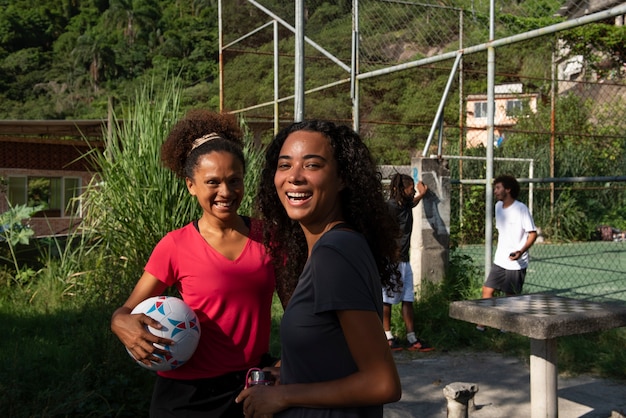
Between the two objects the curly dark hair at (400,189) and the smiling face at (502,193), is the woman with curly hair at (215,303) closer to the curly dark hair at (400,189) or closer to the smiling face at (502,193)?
the curly dark hair at (400,189)

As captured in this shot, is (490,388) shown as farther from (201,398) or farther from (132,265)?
(132,265)

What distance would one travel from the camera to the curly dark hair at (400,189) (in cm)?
651

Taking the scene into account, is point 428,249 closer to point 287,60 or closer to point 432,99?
point 287,60

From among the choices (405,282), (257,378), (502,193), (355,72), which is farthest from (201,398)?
(355,72)

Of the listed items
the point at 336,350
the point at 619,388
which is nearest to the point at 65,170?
the point at 619,388

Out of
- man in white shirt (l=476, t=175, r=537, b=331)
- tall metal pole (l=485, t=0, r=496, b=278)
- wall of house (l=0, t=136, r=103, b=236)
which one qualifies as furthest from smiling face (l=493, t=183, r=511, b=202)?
wall of house (l=0, t=136, r=103, b=236)

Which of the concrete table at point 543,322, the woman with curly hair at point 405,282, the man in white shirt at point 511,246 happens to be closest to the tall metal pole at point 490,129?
the man in white shirt at point 511,246

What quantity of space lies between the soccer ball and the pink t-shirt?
73 mm

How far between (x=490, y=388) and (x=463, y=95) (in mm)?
11532

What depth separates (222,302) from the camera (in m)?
2.57

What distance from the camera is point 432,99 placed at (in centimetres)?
2477

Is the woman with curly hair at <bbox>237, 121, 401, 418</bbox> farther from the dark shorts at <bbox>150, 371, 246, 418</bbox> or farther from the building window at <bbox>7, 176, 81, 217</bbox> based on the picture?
the building window at <bbox>7, 176, 81, 217</bbox>

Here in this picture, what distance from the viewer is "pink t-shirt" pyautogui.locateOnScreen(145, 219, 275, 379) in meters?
2.57

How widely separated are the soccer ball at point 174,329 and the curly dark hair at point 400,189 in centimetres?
418
